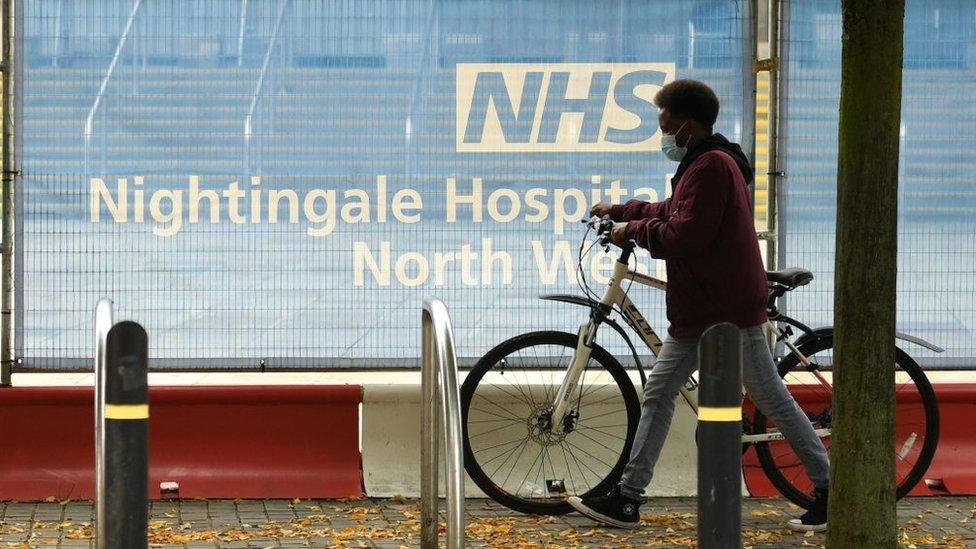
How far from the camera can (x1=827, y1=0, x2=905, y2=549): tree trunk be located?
508 cm

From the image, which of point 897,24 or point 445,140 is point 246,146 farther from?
point 897,24

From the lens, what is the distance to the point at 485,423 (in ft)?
22.7

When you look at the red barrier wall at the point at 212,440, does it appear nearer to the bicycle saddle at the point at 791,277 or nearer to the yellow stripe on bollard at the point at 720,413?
the bicycle saddle at the point at 791,277

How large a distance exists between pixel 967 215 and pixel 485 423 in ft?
8.97

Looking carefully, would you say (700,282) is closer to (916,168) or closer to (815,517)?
(815,517)

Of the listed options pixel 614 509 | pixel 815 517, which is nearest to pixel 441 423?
pixel 614 509

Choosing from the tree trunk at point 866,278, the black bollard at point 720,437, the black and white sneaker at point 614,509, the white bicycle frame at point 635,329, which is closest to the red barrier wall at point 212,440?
the white bicycle frame at point 635,329

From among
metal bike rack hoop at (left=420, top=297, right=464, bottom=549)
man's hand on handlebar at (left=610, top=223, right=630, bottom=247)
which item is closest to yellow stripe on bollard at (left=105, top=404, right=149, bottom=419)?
metal bike rack hoop at (left=420, top=297, right=464, bottom=549)

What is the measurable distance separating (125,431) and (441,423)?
176cm

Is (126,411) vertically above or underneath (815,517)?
above

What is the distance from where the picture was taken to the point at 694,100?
20.0 ft

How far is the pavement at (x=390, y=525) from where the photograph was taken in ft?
19.7

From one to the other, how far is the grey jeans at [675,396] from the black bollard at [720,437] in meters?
1.97

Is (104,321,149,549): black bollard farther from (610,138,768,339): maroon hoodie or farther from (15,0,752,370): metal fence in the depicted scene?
(15,0,752,370): metal fence
